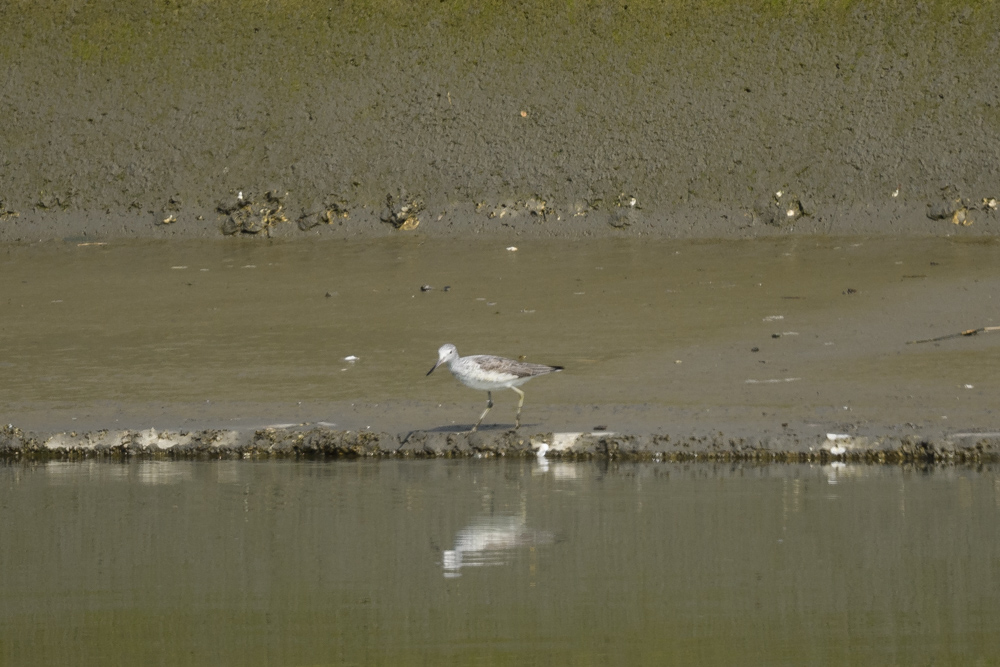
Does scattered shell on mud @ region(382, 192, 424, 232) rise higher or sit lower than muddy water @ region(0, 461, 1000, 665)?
higher

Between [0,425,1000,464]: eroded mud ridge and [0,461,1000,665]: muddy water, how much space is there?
0.81 feet

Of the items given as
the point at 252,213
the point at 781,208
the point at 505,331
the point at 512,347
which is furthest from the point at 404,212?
the point at 512,347

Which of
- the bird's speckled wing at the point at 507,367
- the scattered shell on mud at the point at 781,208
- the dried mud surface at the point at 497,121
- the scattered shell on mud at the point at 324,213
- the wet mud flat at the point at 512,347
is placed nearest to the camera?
the wet mud flat at the point at 512,347

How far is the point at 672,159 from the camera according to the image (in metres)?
17.4

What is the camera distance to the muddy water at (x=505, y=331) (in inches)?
379

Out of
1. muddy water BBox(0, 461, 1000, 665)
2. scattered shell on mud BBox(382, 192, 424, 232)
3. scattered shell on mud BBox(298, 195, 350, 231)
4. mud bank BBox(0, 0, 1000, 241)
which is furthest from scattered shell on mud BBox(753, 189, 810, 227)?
muddy water BBox(0, 461, 1000, 665)

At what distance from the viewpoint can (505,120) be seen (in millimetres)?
18000

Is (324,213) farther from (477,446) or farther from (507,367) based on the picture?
(477,446)

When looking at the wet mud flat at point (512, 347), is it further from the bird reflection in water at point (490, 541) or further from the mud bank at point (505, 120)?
the bird reflection in water at point (490, 541)

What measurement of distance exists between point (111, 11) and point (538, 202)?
6.69 metres

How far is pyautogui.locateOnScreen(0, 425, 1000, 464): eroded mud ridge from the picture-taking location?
27.2 feet

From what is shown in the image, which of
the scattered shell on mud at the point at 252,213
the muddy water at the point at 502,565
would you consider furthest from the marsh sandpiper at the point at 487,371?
the scattered shell on mud at the point at 252,213

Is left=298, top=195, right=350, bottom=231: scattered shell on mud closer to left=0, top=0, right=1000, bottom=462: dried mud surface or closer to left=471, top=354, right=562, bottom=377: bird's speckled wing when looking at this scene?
left=0, top=0, right=1000, bottom=462: dried mud surface

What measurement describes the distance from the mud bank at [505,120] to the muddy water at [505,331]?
2.65 feet
